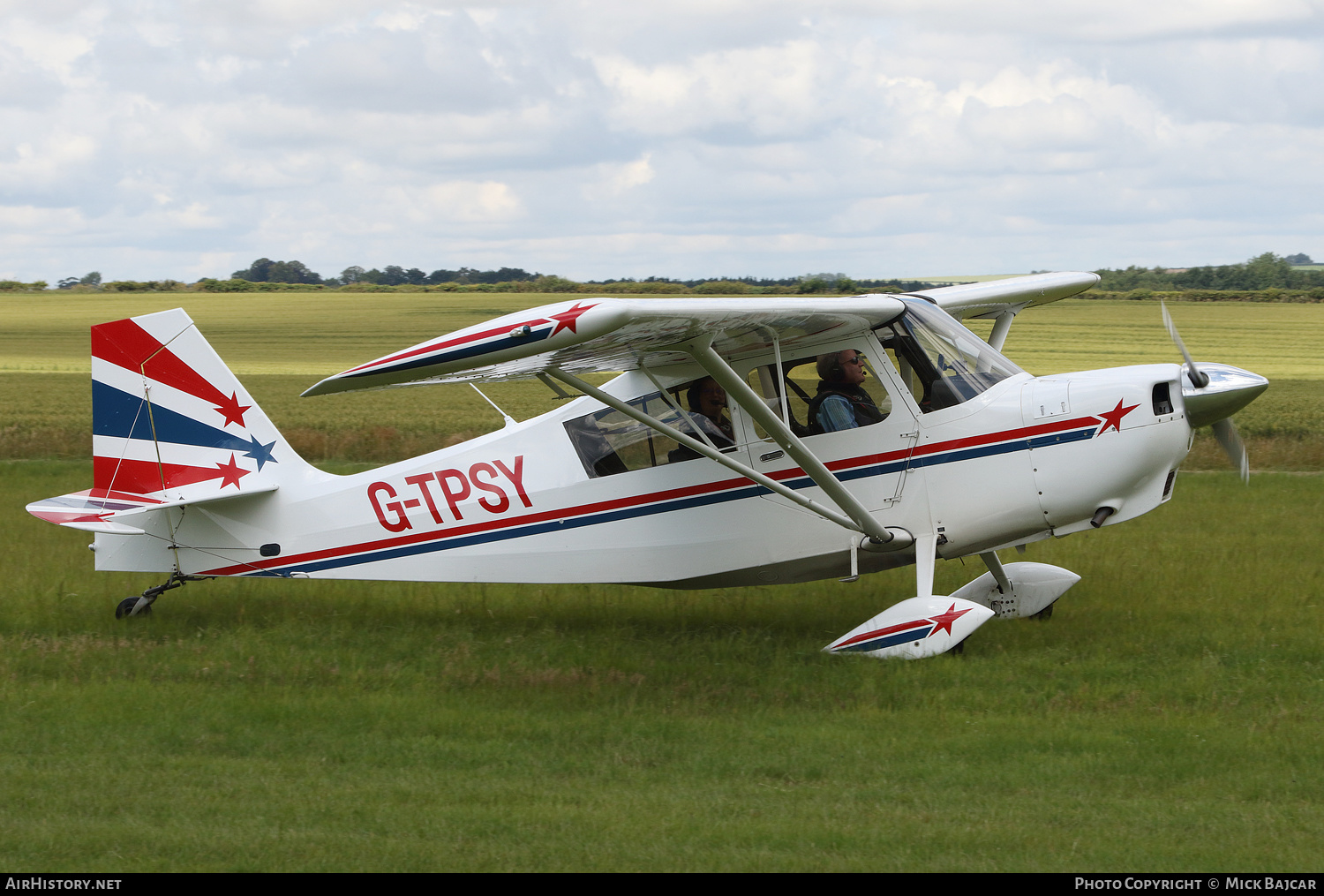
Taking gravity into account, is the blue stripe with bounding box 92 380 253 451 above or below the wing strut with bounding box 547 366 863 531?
above

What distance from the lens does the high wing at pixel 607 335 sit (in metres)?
6.30

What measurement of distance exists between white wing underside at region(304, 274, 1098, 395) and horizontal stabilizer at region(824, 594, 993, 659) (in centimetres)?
206

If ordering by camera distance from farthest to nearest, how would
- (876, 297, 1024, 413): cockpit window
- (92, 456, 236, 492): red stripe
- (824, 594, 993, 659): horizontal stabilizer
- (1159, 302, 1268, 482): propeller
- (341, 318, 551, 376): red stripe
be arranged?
(92, 456, 236, 492): red stripe → (876, 297, 1024, 413): cockpit window → (824, 594, 993, 659): horizontal stabilizer → (1159, 302, 1268, 482): propeller → (341, 318, 551, 376): red stripe

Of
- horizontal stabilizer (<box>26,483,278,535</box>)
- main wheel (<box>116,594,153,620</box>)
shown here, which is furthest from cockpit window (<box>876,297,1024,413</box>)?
main wheel (<box>116,594,153,620</box>)

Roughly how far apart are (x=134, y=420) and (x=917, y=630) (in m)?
6.41

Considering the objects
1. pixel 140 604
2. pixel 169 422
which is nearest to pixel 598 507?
pixel 169 422

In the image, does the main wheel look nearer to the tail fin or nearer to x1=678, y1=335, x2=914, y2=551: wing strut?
the tail fin

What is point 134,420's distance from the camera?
9.42 metres

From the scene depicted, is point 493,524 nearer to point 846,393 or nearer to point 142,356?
point 846,393

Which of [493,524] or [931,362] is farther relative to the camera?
[493,524]

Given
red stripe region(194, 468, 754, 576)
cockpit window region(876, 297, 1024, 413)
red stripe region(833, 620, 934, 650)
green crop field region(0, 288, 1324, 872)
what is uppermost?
cockpit window region(876, 297, 1024, 413)

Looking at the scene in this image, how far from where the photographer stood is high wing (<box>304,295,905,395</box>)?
630 cm

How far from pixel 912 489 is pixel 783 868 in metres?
4.04

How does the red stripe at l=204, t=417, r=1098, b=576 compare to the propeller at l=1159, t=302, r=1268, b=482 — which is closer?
the propeller at l=1159, t=302, r=1268, b=482
